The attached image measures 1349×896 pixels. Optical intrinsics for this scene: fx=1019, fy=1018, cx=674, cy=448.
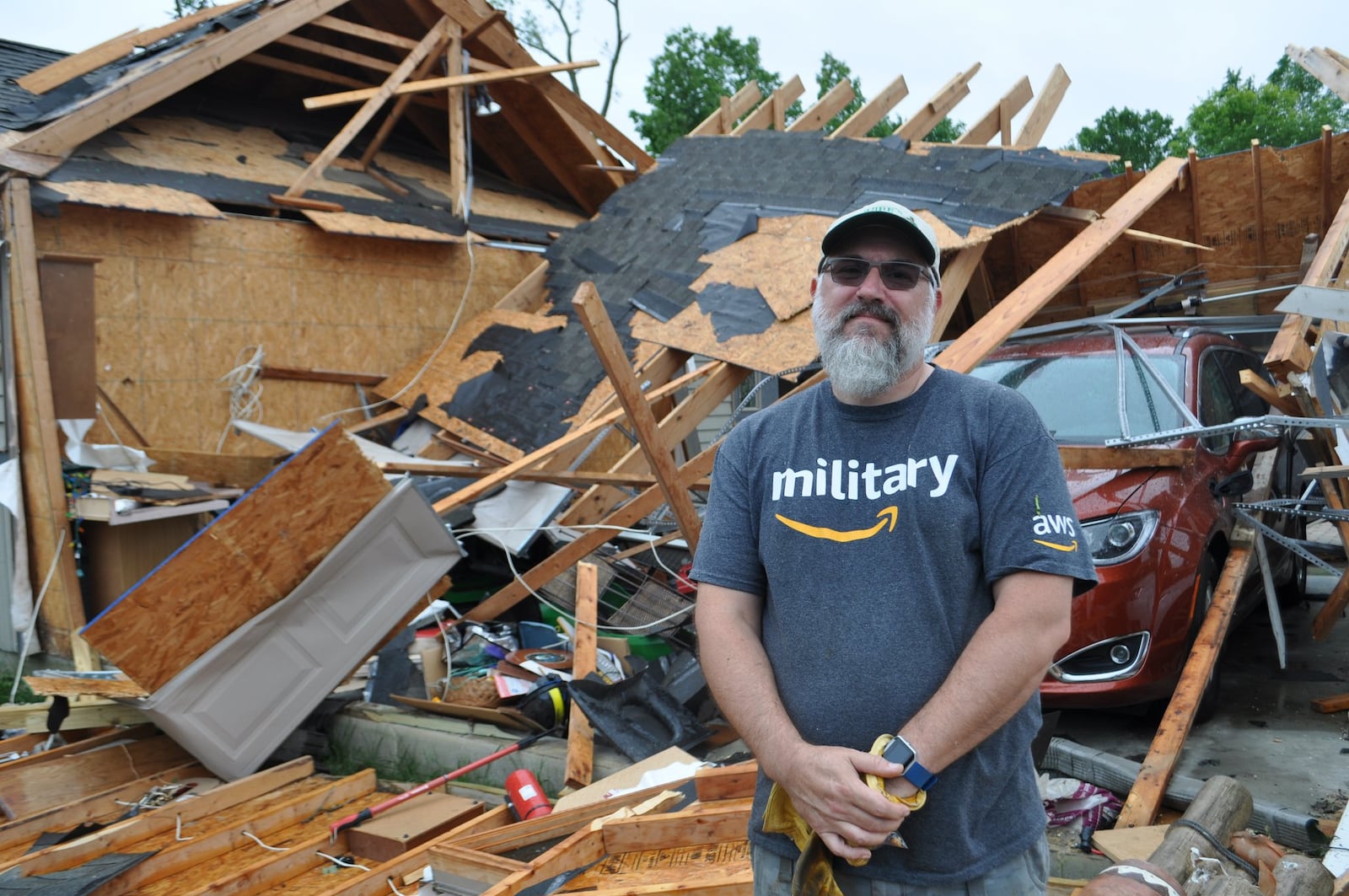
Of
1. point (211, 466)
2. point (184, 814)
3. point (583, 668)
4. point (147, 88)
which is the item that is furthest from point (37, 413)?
point (583, 668)

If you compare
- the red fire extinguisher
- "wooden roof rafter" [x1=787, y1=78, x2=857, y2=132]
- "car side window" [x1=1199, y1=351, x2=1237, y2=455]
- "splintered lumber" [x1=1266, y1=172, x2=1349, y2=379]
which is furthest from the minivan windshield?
"wooden roof rafter" [x1=787, y1=78, x2=857, y2=132]

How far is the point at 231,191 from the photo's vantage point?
9.75m

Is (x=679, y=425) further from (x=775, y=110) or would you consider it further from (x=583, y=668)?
(x=775, y=110)

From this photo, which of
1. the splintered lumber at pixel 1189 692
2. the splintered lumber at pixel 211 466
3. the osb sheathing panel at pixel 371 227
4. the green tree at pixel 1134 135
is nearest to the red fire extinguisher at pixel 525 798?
the splintered lumber at pixel 1189 692

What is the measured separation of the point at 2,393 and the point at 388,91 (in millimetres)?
4758

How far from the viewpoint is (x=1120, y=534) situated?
493 centimetres

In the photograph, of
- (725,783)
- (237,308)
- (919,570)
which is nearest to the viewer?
(919,570)

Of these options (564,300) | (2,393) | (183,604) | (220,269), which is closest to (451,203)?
(564,300)

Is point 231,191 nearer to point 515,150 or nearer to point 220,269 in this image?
point 220,269

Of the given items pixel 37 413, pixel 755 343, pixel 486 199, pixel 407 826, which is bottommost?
pixel 407 826

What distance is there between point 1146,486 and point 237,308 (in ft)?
26.1

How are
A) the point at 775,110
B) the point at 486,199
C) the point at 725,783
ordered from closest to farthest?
the point at 725,783, the point at 775,110, the point at 486,199

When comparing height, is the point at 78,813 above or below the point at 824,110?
below

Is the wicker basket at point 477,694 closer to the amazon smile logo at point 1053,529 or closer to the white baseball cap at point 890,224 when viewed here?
the white baseball cap at point 890,224
